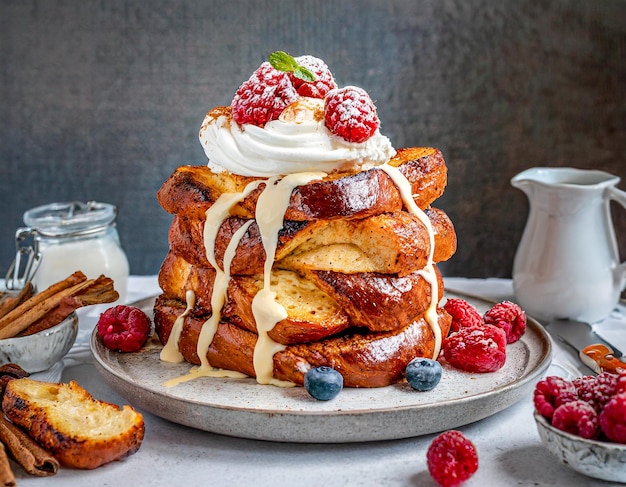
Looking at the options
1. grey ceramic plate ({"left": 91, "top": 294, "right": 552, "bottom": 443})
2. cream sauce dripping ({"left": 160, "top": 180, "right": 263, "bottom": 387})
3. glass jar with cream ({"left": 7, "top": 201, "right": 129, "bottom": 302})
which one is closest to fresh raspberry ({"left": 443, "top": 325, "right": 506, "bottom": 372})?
grey ceramic plate ({"left": 91, "top": 294, "right": 552, "bottom": 443})

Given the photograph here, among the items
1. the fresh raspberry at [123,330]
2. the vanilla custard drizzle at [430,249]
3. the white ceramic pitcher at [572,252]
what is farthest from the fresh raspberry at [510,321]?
the fresh raspberry at [123,330]

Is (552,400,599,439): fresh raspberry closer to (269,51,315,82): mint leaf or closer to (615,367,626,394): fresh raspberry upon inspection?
(615,367,626,394): fresh raspberry

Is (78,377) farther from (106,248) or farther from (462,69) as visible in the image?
(462,69)

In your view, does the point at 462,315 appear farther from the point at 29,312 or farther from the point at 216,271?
the point at 29,312

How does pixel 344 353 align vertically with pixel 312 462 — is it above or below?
above

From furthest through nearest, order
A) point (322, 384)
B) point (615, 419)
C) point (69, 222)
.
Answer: point (69, 222) → point (322, 384) → point (615, 419)

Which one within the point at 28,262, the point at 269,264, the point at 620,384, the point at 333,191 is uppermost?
the point at 333,191

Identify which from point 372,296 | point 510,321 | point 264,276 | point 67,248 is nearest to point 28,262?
point 67,248
